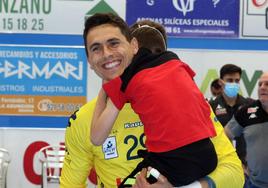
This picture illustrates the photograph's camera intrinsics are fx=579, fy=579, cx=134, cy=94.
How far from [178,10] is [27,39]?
1576mm

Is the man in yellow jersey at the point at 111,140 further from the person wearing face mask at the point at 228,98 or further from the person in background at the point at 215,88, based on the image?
the person in background at the point at 215,88

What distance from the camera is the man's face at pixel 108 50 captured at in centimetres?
180

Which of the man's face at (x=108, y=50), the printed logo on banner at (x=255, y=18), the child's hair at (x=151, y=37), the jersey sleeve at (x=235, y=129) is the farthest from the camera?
the printed logo on banner at (x=255, y=18)

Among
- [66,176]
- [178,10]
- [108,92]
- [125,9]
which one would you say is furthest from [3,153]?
[108,92]

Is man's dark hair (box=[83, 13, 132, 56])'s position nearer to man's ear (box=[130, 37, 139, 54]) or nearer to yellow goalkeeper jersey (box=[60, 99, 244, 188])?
man's ear (box=[130, 37, 139, 54])

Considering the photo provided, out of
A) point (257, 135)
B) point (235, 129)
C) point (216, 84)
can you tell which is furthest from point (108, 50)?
point (216, 84)

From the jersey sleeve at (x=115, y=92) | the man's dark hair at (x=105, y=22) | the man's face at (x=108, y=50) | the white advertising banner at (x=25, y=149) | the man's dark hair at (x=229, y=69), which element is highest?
the man's dark hair at (x=105, y=22)

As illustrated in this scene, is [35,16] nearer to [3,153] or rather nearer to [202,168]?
[3,153]

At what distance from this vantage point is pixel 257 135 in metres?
4.32

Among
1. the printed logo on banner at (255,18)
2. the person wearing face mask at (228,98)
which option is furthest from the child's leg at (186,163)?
the printed logo on banner at (255,18)

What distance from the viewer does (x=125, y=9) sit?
5.91 meters

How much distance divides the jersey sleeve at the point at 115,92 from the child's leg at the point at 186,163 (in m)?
0.22

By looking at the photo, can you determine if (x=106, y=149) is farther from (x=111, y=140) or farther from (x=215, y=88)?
(x=215, y=88)

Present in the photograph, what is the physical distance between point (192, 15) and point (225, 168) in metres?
4.39
